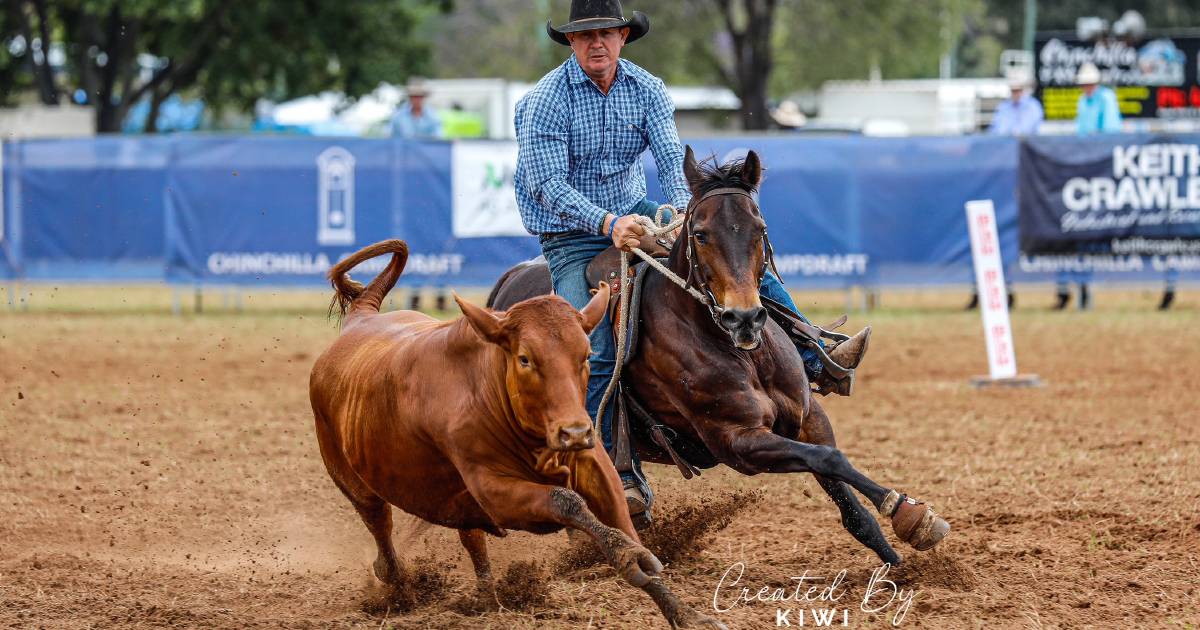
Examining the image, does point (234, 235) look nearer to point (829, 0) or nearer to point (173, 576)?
point (173, 576)

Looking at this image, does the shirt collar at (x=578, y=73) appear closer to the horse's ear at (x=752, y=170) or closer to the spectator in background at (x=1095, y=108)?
the horse's ear at (x=752, y=170)

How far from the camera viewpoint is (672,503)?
7.21 meters

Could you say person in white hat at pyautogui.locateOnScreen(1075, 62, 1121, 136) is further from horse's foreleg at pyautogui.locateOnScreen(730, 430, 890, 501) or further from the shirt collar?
horse's foreleg at pyautogui.locateOnScreen(730, 430, 890, 501)

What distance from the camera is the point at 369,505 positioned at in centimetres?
581

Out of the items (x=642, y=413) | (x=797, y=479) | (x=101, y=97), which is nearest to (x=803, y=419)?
(x=642, y=413)

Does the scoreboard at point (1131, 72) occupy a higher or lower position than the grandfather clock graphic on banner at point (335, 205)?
higher

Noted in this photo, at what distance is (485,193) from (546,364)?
36.3 feet

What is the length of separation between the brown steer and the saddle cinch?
744mm

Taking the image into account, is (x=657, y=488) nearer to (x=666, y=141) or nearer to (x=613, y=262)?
(x=613, y=262)

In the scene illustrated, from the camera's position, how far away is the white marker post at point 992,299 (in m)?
10.9

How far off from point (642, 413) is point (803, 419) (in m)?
0.64

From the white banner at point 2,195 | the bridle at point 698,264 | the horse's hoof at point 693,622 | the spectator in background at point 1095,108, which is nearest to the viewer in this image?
the horse's hoof at point 693,622

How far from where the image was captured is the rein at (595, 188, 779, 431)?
5488mm

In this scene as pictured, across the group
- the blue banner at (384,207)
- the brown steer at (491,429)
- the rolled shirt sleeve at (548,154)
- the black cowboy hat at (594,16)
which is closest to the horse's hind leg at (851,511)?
the rolled shirt sleeve at (548,154)
